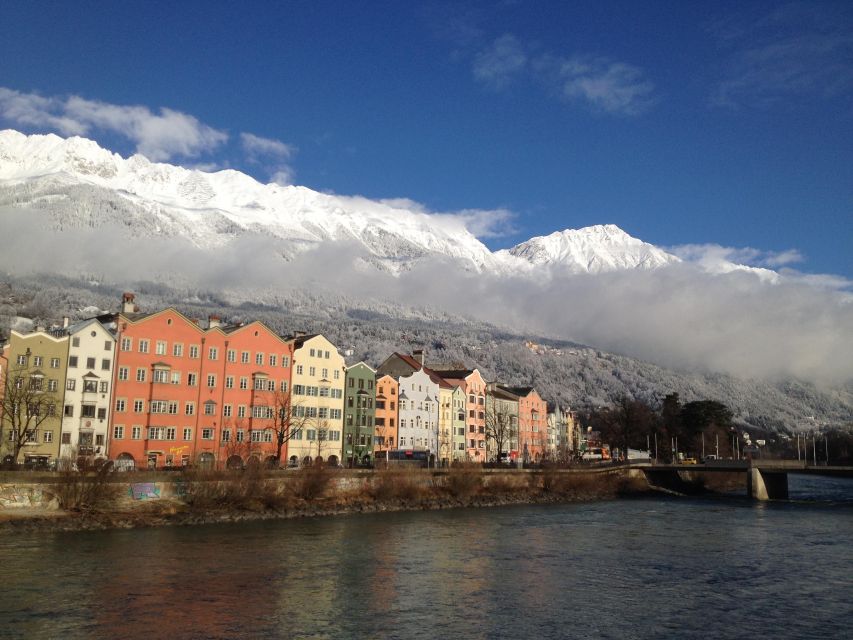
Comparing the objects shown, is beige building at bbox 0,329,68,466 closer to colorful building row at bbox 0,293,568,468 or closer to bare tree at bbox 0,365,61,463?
bare tree at bbox 0,365,61,463

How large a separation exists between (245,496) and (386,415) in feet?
157

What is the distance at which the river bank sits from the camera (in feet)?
196

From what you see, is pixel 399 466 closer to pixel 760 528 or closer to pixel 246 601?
pixel 760 528

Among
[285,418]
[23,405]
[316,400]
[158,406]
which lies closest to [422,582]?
[23,405]

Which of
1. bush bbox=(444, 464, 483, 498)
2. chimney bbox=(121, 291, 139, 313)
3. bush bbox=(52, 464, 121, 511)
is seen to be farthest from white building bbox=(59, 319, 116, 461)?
bush bbox=(444, 464, 483, 498)

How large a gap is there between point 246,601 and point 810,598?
2724 centimetres

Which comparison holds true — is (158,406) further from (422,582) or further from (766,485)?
(766,485)

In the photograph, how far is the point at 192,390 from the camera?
89.5 m

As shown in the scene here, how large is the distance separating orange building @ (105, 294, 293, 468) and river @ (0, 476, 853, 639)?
26383mm

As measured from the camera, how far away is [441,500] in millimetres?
88250

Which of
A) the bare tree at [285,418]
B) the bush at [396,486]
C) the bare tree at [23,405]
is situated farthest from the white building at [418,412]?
the bare tree at [23,405]

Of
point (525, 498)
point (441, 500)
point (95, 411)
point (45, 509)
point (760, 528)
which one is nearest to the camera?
point (45, 509)

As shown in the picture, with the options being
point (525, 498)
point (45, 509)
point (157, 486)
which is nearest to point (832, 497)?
point (525, 498)

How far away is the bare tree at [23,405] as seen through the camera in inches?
2837
